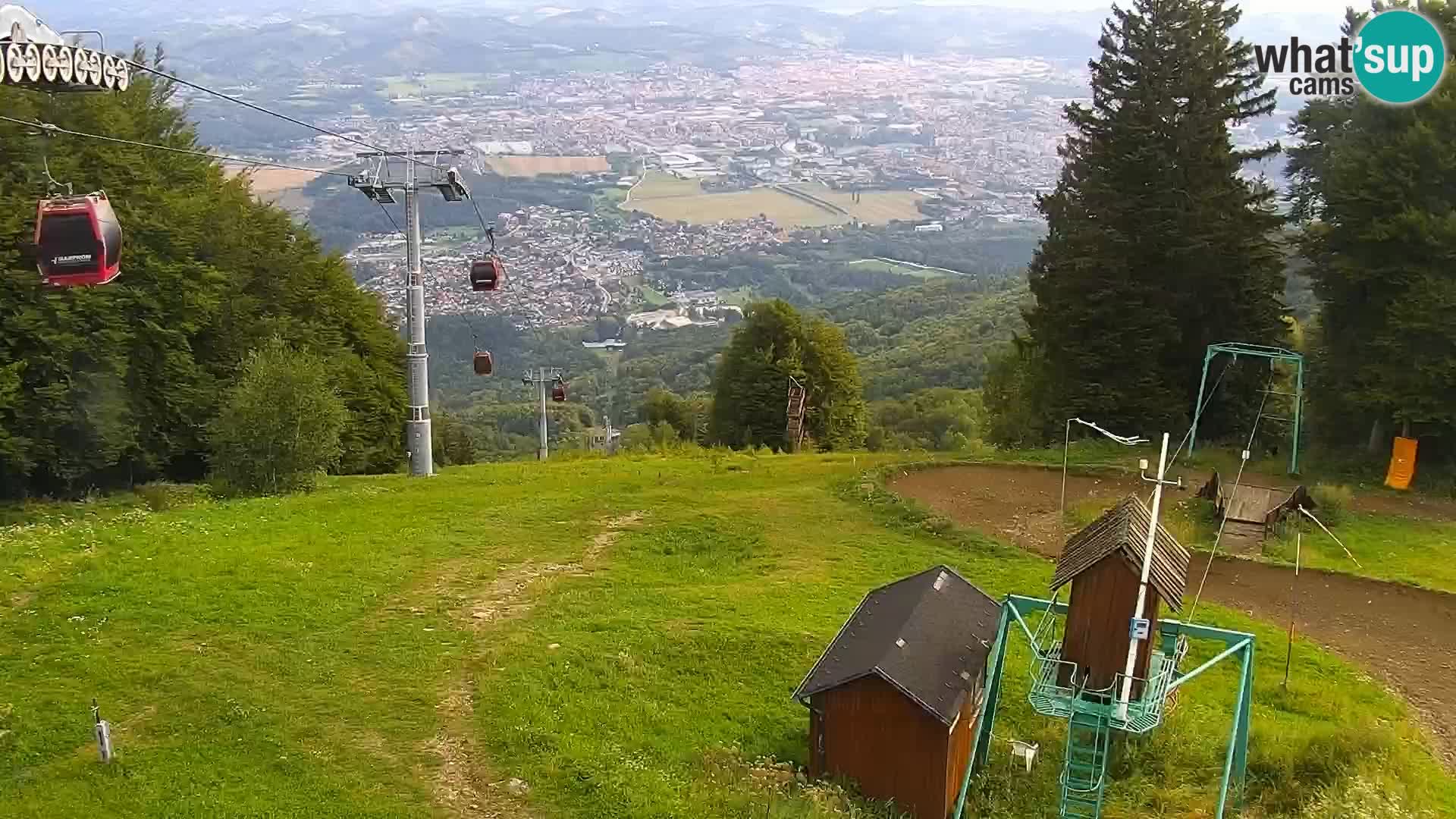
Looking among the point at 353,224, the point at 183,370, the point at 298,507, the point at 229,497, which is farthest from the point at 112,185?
the point at 353,224

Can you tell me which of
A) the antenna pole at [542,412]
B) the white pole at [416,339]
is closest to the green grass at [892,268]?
the antenna pole at [542,412]

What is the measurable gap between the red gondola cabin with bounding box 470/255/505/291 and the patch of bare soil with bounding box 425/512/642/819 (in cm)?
986

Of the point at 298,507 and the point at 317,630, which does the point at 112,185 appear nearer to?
the point at 298,507

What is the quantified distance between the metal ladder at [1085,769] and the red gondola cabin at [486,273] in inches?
710

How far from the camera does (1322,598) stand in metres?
18.8

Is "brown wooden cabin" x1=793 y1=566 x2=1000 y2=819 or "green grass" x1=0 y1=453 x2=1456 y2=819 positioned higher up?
"brown wooden cabin" x1=793 y1=566 x2=1000 y2=819

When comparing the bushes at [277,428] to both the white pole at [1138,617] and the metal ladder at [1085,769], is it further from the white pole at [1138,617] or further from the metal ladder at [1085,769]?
the white pole at [1138,617]

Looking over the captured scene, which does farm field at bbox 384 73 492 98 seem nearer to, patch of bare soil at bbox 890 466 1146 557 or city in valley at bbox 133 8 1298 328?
city in valley at bbox 133 8 1298 328

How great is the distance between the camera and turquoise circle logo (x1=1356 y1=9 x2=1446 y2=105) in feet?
83.0

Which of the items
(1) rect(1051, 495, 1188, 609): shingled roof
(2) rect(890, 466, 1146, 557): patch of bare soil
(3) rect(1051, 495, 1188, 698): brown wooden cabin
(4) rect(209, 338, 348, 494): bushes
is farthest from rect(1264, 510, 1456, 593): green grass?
(4) rect(209, 338, 348, 494): bushes

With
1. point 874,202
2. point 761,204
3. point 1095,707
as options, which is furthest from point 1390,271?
point 761,204

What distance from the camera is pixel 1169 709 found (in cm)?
1370

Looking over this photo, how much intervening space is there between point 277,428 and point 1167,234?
22.1 metres

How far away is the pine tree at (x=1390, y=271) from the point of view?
2464 centimetres
